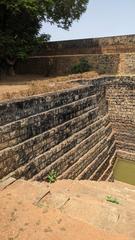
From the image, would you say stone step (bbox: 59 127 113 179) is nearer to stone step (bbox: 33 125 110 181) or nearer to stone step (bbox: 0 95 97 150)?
stone step (bbox: 33 125 110 181)

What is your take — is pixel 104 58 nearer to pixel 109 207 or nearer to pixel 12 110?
pixel 12 110

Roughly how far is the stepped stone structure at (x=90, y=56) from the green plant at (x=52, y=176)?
40.5 ft

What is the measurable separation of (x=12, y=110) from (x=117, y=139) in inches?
363

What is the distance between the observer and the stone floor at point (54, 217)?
176 inches

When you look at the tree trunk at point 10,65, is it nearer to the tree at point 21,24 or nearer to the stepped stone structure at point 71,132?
the tree at point 21,24

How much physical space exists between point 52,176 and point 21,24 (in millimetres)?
12885

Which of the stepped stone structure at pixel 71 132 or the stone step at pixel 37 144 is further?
the stepped stone structure at pixel 71 132

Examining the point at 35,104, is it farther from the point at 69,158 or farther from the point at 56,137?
the point at 69,158

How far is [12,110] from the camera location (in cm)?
702

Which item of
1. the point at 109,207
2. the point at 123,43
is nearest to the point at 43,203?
the point at 109,207

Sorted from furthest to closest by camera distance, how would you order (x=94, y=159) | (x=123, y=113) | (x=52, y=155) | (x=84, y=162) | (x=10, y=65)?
(x=10, y=65), (x=123, y=113), (x=94, y=159), (x=84, y=162), (x=52, y=155)

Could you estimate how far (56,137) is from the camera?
8.90m

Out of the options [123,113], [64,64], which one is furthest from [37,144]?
[64,64]

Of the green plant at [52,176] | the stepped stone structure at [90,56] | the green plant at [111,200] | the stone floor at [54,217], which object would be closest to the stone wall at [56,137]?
the green plant at [52,176]
